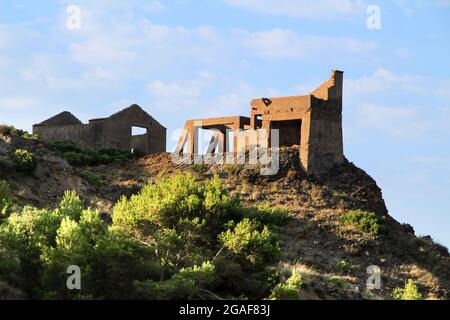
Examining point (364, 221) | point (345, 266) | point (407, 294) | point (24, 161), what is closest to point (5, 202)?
point (24, 161)

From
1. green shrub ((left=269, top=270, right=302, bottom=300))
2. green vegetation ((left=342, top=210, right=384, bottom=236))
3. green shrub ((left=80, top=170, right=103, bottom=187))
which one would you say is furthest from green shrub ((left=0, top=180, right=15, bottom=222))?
green vegetation ((left=342, top=210, right=384, bottom=236))

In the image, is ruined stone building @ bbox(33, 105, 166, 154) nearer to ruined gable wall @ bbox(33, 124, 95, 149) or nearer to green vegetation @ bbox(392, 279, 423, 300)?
ruined gable wall @ bbox(33, 124, 95, 149)

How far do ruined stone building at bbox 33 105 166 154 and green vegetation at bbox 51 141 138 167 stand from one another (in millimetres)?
1253

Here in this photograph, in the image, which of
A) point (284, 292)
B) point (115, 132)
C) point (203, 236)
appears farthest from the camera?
point (115, 132)

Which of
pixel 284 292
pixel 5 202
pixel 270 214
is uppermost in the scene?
pixel 5 202

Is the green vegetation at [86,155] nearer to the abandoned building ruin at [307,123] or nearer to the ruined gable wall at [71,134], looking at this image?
the ruined gable wall at [71,134]

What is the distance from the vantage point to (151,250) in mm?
31359

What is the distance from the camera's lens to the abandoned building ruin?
4856 centimetres

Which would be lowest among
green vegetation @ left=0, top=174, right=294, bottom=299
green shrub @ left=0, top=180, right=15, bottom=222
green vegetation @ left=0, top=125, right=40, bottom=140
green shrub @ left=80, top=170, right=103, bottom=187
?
green vegetation @ left=0, top=174, right=294, bottom=299

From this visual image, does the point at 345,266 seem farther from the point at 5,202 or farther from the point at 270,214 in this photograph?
the point at 5,202

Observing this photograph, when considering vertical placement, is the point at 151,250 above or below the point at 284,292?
above

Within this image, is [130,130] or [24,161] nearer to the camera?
[24,161]

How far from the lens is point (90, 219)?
100 feet

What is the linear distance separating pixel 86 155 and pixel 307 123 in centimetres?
1522
